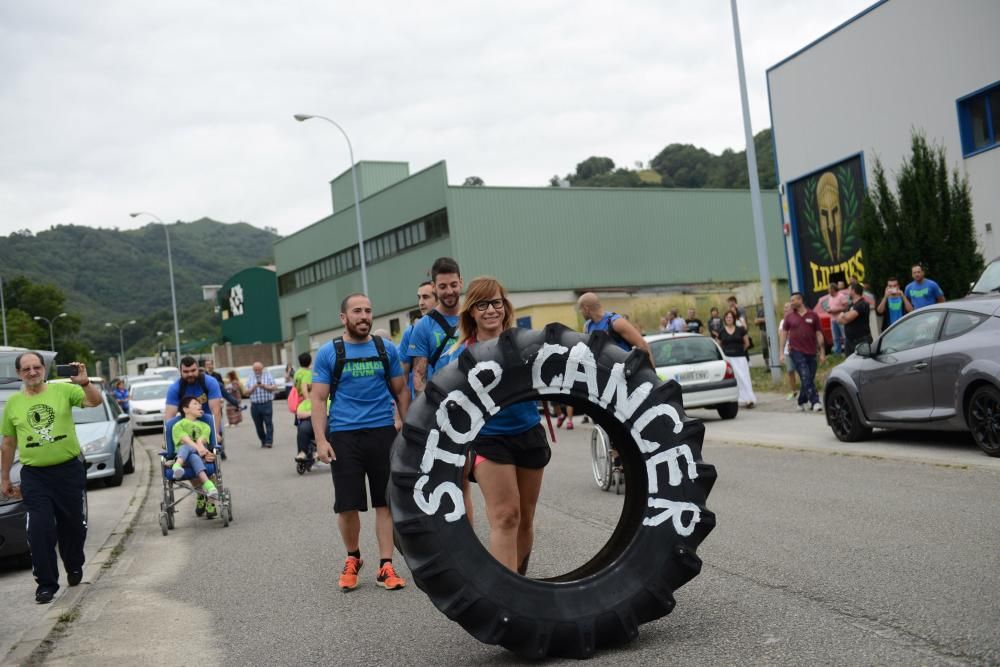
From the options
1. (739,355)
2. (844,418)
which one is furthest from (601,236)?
(844,418)

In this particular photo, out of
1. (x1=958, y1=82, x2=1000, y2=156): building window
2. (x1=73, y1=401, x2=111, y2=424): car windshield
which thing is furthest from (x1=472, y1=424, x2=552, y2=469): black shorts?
(x1=958, y1=82, x2=1000, y2=156): building window

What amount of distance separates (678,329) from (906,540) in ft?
66.7

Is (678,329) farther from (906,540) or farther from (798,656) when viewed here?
(798,656)

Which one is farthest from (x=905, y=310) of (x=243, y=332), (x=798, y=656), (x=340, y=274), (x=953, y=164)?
(x=243, y=332)

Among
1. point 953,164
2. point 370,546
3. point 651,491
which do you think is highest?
point 953,164

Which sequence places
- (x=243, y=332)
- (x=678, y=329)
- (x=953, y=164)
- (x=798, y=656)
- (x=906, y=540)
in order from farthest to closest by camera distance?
(x=243, y=332) → (x=678, y=329) → (x=953, y=164) → (x=906, y=540) → (x=798, y=656)

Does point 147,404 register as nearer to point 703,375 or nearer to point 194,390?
point 703,375

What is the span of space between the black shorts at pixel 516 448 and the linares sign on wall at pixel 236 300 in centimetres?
7639

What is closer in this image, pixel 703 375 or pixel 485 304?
pixel 485 304

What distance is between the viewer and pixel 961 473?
9.60 meters

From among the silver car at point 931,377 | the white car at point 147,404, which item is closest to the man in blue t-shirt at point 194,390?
the silver car at point 931,377

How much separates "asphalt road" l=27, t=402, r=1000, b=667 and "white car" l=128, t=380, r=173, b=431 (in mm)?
19060

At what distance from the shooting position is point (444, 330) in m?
7.11

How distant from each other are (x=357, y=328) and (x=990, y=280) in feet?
32.9
